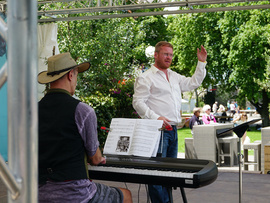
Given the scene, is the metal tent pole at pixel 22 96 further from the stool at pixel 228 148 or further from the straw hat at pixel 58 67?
the stool at pixel 228 148

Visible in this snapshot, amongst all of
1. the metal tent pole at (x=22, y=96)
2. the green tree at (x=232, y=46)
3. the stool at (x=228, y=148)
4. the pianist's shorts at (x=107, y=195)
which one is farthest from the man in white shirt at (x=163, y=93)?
the green tree at (x=232, y=46)

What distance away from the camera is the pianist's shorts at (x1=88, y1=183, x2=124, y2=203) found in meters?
2.79

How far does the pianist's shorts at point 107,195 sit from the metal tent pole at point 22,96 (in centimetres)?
178

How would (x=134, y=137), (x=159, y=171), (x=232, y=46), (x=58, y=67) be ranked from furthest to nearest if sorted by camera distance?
(x=232, y=46)
(x=134, y=137)
(x=159, y=171)
(x=58, y=67)

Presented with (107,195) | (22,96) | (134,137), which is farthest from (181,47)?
(22,96)

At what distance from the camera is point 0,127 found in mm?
7961

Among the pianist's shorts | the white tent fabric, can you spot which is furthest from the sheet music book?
the white tent fabric

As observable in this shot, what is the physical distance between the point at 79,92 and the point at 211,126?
3.48 m

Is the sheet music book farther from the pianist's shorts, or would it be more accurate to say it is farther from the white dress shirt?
the white dress shirt

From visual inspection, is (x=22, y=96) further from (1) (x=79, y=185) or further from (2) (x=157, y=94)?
(2) (x=157, y=94)

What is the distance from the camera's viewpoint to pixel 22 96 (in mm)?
1009

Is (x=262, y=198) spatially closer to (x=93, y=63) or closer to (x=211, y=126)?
(x=211, y=126)

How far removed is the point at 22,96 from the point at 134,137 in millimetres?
2361

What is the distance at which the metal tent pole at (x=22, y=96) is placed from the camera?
1.01 metres
